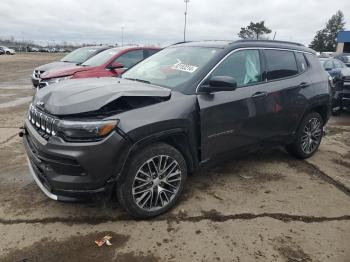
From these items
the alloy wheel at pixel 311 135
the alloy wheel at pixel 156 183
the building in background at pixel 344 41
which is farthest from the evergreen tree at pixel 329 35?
the alloy wheel at pixel 156 183

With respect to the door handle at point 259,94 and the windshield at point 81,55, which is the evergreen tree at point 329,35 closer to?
the windshield at point 81,55

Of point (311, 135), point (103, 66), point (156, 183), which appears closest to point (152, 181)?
point (156, 183)

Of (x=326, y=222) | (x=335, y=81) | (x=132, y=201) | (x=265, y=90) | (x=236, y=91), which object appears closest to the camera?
(x=132, y=201)

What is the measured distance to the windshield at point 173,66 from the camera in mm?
4070

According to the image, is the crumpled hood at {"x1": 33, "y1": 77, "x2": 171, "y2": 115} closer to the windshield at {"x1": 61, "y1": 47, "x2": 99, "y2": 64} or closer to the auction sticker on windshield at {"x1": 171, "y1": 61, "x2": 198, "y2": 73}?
the auction sticker on windshield at {"x1": 171, "y1": 61, "x2": 198, "y2": 73}

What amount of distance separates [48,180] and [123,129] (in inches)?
32.9

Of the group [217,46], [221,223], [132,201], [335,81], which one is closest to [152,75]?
[217,46]

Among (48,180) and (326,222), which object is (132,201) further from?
(326,222)

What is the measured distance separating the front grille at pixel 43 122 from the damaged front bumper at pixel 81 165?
11 cm

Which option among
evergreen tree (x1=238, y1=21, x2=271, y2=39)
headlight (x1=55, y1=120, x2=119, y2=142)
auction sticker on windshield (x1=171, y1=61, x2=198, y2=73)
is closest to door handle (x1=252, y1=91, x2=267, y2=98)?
auction sticker on windshield (x1=171, y1=61, x2=198, y2=73)

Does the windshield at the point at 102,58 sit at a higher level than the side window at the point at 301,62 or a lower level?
lower

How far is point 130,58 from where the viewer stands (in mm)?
9211

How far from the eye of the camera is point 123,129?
3.21m

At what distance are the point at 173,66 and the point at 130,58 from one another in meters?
5.09
